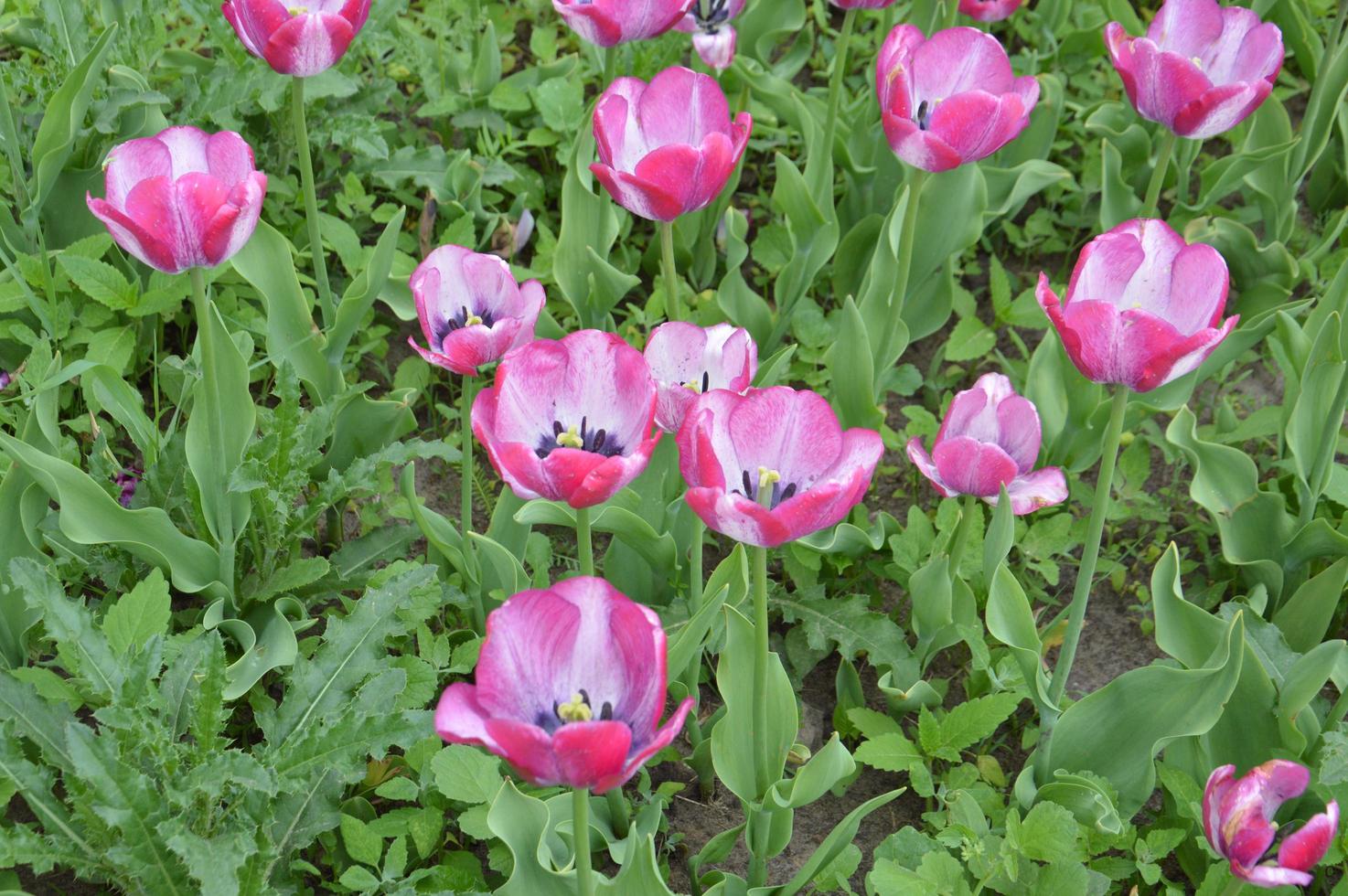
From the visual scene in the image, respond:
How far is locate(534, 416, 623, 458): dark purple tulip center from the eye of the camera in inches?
64.7

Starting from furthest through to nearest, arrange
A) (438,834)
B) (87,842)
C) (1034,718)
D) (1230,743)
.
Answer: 1. (1034,718)
2. (1230,743)
3. (438,834)
4. (87,842)

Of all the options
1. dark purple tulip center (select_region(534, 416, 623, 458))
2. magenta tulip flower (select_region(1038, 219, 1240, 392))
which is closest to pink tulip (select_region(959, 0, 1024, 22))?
magenta tulip flower (select_region(1038, 219, 1240, 392))

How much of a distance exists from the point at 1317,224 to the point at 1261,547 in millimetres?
1288

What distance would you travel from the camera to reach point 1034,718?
7.50ft

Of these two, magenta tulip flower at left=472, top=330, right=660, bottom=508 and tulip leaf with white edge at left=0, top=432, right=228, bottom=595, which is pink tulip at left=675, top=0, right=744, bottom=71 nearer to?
magenta tulip flower at left=472, top=330, right=660, bottom=508

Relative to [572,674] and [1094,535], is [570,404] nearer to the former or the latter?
[572,674]

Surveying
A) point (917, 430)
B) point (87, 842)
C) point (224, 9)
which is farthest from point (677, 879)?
point (224, 9)

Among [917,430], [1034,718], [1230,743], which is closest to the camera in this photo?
[1230,743]

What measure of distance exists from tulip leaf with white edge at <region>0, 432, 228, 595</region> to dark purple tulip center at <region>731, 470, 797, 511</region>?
2.88 ft

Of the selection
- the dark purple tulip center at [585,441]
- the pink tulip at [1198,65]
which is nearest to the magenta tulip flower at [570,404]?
the dark purple tulip center at [585,441]

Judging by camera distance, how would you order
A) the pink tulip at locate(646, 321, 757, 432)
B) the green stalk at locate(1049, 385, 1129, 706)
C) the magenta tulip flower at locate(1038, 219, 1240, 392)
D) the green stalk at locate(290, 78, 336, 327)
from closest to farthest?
the magenta tulip flower at locate(1038, 219, 1240, 392) < the green stalk at locate(1049, 385, 1129, 706) < the pink tulip at locate(646, 321, 757, 432) < the green stalk at locate(290, 78, 336, 327)

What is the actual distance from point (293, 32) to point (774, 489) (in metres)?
1.01

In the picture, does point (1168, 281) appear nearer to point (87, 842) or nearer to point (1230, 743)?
point (1230, 743)

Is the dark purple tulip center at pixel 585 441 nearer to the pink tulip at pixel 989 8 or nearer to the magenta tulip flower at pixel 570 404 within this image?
the magenta tulip flower at pixel 570 404
